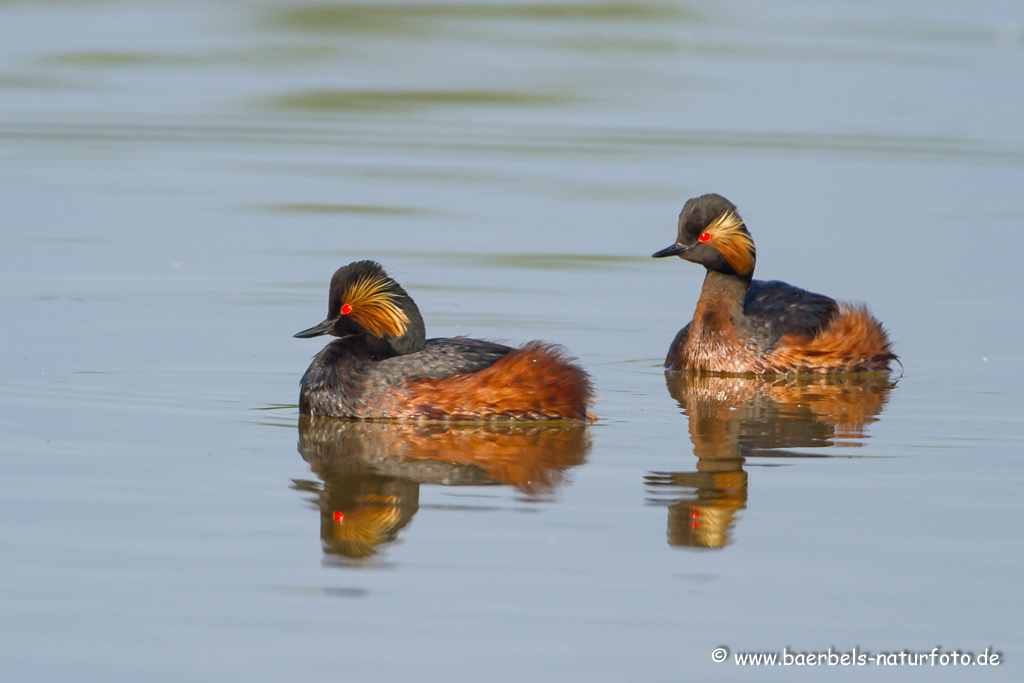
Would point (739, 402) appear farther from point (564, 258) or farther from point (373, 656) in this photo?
point (373, 656)

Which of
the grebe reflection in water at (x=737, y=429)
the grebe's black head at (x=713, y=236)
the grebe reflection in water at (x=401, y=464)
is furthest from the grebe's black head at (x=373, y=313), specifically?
the grebe's black head at (x=713, y=236)

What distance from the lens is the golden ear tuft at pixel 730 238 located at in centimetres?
1289

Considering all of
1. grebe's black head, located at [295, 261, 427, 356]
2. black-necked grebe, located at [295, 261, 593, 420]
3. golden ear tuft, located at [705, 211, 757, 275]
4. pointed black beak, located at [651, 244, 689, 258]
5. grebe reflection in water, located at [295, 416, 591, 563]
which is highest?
golden ear tuft, located at [705, 211, 757, 275]

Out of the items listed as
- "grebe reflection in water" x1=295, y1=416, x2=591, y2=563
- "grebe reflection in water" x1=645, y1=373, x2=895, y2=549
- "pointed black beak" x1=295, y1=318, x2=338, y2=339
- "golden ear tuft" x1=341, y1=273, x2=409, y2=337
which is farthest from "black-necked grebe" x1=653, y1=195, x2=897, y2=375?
"pointed black beak" x1=295, y1=318, x2=338, y2=339

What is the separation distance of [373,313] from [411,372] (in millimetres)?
481

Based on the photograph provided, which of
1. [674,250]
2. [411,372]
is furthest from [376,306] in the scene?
[674,250]

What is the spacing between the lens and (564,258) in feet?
51.4

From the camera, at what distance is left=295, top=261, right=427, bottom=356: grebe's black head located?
33.7 ft

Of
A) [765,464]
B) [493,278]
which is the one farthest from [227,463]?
[493,278]

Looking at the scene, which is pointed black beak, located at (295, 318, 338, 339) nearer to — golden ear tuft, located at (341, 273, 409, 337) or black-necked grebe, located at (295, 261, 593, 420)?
black-necked grebe, located at (295, 261, 593, 420)

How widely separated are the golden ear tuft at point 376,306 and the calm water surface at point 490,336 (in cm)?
75

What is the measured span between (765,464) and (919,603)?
7.86 ft

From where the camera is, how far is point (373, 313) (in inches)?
406

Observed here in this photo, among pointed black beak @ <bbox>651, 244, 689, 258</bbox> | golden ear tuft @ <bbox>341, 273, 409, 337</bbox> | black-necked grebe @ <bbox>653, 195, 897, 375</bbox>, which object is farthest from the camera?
pointed black beak @ <bbox>651, 244, 689, 258</bbox>
